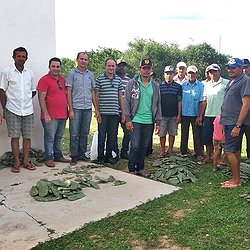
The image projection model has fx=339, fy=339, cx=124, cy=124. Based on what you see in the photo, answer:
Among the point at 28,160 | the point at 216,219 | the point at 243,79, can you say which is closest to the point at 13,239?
the point at 216,219

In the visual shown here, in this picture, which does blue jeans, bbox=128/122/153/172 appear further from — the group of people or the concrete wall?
the concrete wall

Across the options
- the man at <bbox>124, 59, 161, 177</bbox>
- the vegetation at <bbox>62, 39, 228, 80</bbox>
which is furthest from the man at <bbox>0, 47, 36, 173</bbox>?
the vegetation at <bbox>62, 39, 228, 80</bbox>

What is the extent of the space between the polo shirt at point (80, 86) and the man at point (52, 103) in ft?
0.52

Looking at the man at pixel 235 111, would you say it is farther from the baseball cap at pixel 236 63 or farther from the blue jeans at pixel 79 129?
the blue jeans at pixel 79 129

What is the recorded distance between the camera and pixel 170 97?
6.11 meters

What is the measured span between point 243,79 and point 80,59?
2.59 m

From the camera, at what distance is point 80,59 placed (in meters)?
5.54

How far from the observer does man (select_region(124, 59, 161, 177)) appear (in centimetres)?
495

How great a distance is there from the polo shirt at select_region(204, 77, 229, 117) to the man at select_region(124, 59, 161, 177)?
41.8 inches

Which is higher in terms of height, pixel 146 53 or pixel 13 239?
pixel 146 53

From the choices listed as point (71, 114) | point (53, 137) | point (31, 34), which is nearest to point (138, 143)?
point (71, 114)

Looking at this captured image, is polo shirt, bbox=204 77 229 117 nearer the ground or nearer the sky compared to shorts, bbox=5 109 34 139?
nearer the sky

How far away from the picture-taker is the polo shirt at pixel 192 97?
6.02 m

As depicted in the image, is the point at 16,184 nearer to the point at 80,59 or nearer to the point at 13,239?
the point at 13,239
